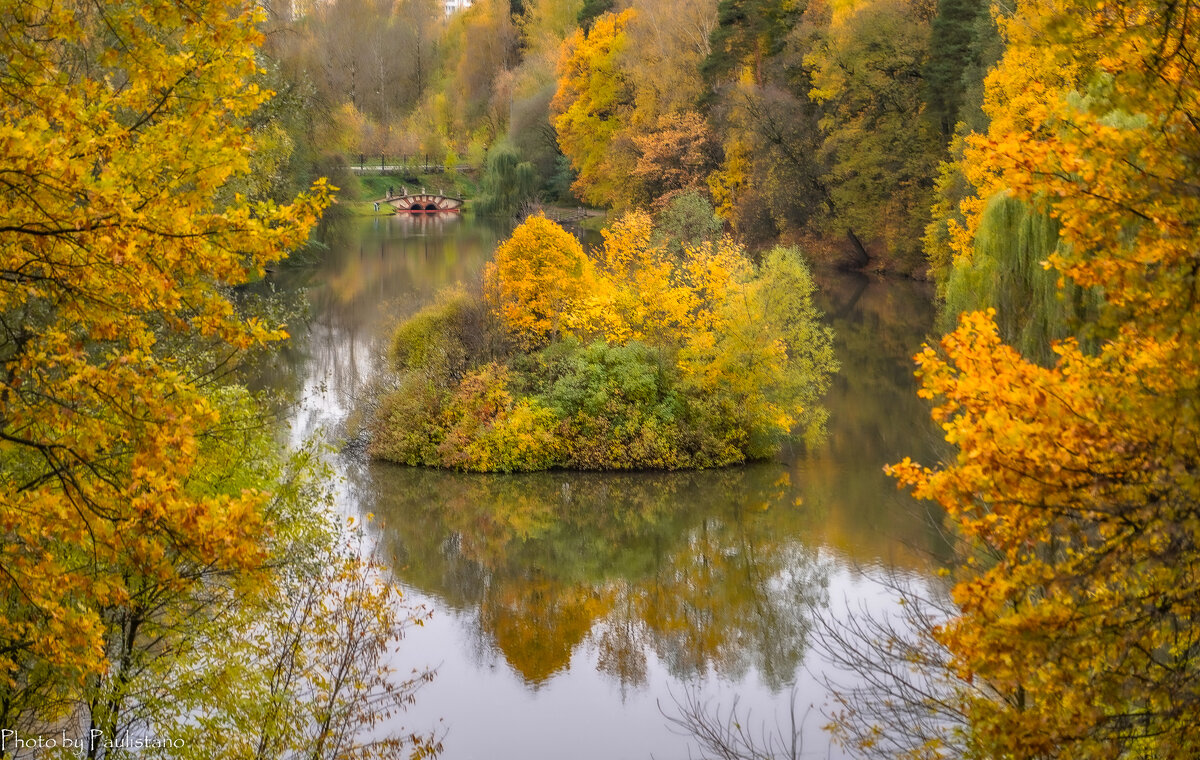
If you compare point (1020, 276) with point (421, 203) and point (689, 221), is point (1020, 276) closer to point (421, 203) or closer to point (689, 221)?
point (689, 221)

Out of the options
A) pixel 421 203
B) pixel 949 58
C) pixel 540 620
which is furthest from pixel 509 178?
pixel 540 620

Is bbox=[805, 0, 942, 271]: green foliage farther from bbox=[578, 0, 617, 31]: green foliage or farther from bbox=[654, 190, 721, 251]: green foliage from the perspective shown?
bbox=[578, 0, 617, 31]: green foliage

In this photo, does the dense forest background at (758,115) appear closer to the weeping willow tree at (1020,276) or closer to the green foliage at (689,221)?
the green foliage at (689,221)

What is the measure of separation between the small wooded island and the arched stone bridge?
5913 centimetres

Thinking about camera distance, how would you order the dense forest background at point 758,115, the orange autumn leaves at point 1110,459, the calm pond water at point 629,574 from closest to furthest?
the orange autumn leaves at point 1110,459
the calm pond water at point 629,574
the dense forest background at point 758,115

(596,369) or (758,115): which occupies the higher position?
(758,115)

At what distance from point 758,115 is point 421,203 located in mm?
39208

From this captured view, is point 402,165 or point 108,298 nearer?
point 108,298

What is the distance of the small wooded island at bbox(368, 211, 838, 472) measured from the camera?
2075cm

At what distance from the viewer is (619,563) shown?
55.3 feet

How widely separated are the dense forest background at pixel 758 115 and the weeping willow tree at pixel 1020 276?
15.1 meters

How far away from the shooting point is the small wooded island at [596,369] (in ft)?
68.1

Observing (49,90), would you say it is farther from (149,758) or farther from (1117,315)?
(149,758)

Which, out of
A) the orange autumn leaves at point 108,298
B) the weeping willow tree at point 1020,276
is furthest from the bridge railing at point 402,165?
the orange autumn leaves at point 108,298
